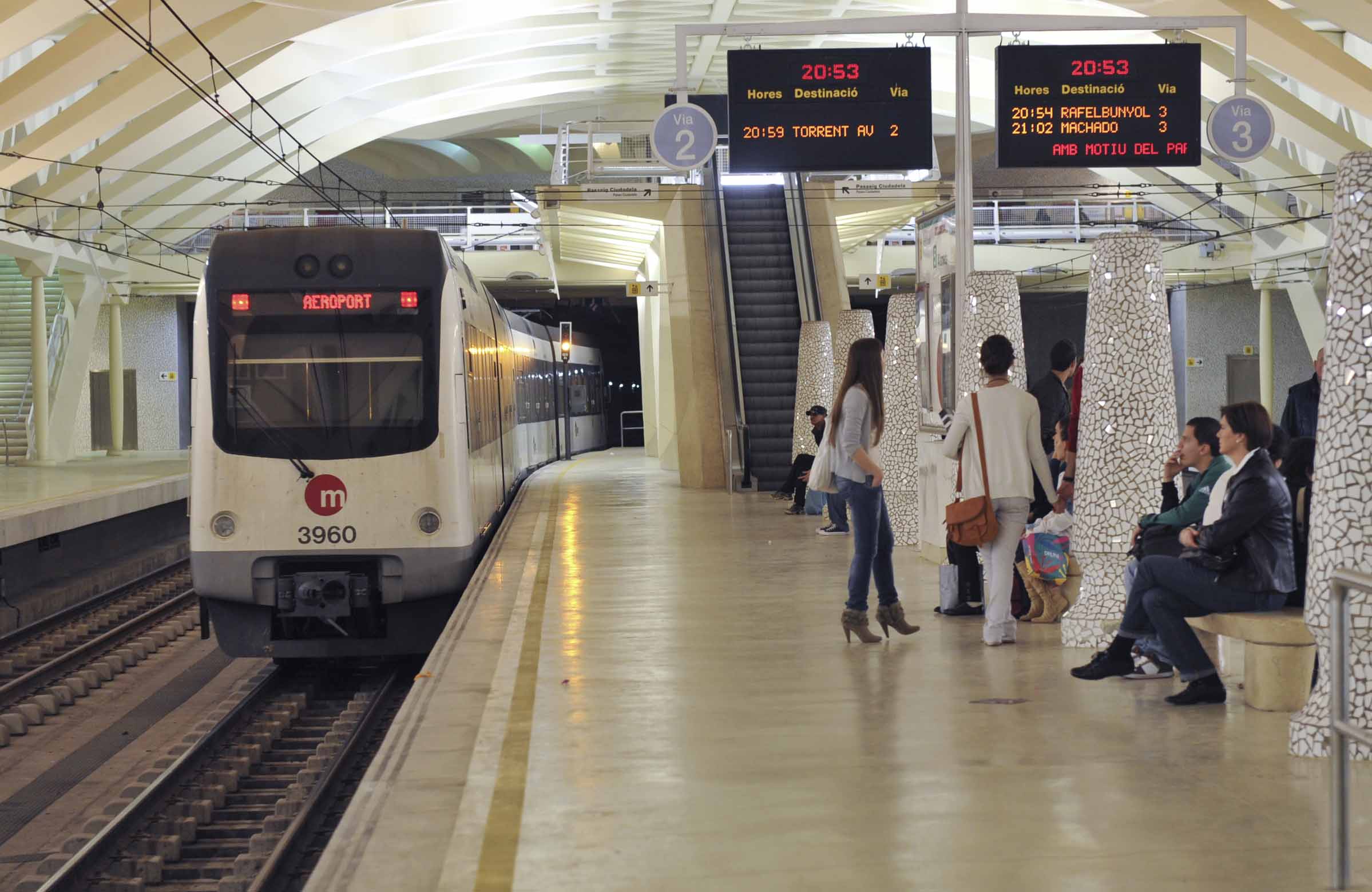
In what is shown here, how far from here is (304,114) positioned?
30188 mm

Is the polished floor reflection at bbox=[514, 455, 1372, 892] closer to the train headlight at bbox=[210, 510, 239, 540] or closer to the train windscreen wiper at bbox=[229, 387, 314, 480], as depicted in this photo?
the train windscreen wiper at bbox=[229, 387, 314, 480]

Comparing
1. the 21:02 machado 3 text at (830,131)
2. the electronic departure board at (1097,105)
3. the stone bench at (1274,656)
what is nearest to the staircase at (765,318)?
the 21:02 machado 3 text at (830,131)

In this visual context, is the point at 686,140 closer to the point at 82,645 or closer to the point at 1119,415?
the point at 1119,415

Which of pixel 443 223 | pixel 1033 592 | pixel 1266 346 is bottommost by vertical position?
pixel 1033 592

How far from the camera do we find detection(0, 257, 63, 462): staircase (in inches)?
1183

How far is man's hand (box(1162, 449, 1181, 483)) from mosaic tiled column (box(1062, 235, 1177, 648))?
0.61ft

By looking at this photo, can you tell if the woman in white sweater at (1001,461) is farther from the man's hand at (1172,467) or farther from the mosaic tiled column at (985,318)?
the mosaic tiled column at (985,318)

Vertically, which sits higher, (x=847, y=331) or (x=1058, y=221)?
(x=1058, y=221)

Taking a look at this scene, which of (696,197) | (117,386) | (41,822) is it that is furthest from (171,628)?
(117,386)

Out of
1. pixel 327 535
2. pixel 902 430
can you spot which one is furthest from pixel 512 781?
pixel 902 430

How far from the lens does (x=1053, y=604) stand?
876 cm

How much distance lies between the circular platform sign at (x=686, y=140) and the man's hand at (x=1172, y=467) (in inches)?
257

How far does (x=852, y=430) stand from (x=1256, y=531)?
2568 mm

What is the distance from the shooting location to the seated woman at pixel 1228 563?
5.92 metres
